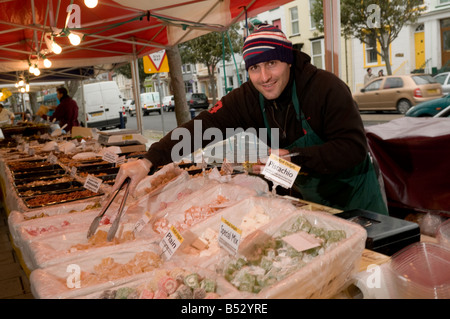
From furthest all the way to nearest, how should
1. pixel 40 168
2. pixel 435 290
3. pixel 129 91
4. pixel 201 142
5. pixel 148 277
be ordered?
1. pixel 129 91
2. pixel 40 168
3. pixel 201 142
4. pixel 148 277
5. pixel 435 290

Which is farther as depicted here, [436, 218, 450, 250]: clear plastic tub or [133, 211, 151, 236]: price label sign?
[133, 211, 151, 236]: price label sign

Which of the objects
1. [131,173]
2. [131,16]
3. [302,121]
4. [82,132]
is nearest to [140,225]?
[131,173]

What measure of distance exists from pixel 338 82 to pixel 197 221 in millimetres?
995

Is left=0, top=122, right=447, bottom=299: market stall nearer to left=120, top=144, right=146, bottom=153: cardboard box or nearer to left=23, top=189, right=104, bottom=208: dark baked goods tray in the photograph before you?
left=23, top=189, right=104, bottom=208: dark baked goods tray

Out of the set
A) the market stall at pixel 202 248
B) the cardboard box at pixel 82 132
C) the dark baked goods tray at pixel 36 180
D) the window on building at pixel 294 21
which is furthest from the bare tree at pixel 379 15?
the market stall at pixel 202 248

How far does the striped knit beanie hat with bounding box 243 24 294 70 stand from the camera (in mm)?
1944

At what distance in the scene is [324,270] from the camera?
3.92 feet

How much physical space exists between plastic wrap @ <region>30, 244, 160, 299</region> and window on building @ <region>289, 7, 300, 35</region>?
21203 mm

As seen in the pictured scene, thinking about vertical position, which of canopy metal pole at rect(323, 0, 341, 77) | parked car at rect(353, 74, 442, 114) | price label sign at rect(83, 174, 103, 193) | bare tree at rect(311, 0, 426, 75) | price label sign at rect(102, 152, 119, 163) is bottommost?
price label sign at rect(83, 174, 103, 193)

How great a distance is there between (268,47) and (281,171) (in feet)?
2.37

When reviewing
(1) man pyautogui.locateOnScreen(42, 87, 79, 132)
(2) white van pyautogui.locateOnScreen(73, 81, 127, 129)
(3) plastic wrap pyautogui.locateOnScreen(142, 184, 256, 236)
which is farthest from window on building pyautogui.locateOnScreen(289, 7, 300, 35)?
(3) plastic wrap pyautogui.locateOnScreen(142, 184, 256, 236)

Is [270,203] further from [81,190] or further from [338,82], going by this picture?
[81,190]
